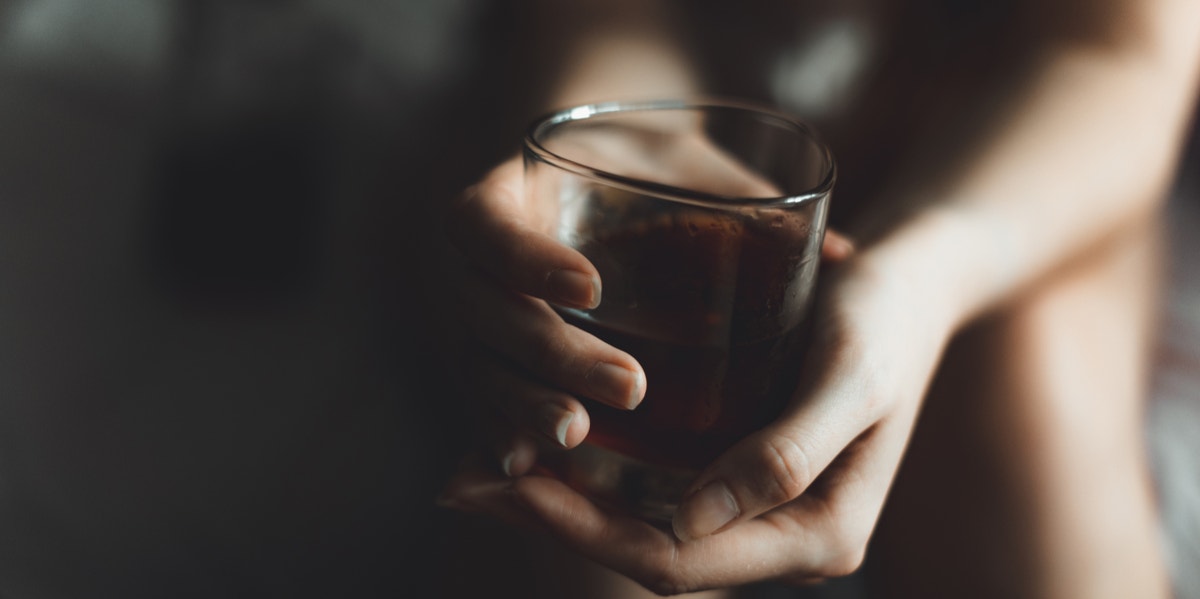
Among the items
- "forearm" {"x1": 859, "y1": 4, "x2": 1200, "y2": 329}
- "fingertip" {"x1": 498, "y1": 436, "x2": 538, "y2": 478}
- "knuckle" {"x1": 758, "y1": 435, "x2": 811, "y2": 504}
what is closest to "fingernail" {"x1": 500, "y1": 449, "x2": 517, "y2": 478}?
"fingertip" {"x1": 498, "y1": 436, "x2": 538, "y2": 478}

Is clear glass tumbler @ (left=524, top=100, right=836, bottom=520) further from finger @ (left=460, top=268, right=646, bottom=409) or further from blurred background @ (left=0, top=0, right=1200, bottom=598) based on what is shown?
blurred background @ (left=0, top=0, right=1200, bottom=598)

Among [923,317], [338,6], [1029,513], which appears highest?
[338,6]

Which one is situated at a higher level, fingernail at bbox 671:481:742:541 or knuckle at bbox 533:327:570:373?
knuckle at bbox 533:327:570:373

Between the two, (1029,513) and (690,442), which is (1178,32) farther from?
(690,442)

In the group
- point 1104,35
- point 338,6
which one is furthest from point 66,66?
point 1104,35

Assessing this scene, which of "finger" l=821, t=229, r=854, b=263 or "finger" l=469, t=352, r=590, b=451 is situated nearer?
"finger" l=469, t=352, r=590, b=451

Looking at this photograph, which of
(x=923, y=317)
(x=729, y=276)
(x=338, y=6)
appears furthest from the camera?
(x=338, y=6)
